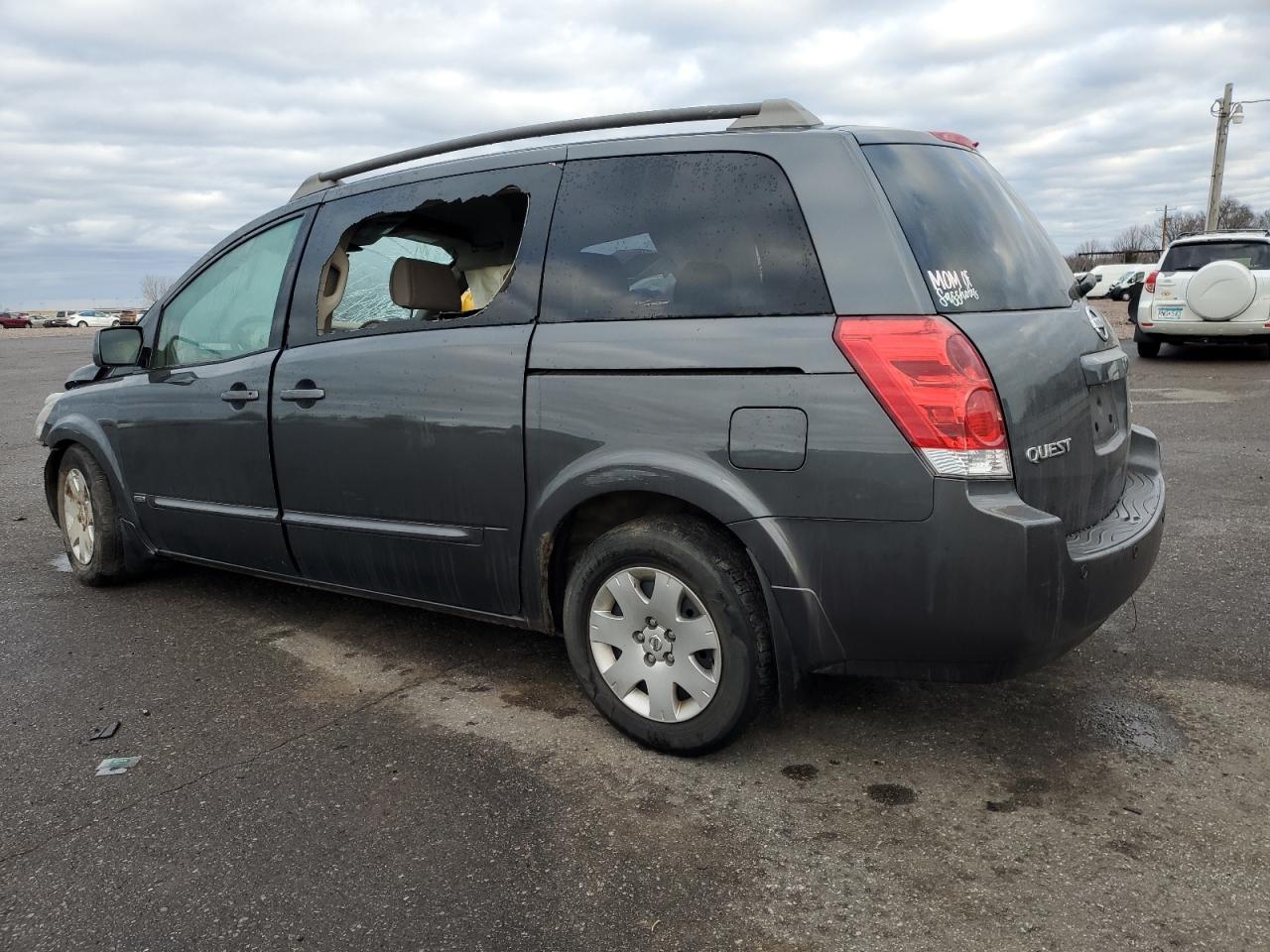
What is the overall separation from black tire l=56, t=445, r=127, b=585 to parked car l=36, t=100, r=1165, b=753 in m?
1.34

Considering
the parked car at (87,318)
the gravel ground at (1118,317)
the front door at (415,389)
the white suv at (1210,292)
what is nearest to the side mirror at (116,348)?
the front door at (415,389)

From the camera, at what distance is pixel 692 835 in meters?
2.72

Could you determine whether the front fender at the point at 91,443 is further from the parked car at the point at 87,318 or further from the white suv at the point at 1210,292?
the parked car at the point at 87,318

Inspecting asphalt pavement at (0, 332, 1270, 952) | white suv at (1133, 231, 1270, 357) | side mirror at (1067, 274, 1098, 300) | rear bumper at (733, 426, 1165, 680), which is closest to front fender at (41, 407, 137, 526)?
asphalt pavement at (0, 332, 1270, 952)

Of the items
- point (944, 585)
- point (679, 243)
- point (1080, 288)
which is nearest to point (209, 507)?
point (679, 243)

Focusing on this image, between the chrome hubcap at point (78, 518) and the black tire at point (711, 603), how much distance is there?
10.4 ft

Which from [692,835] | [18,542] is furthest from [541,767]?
[18,542]

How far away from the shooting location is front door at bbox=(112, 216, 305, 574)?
4156 millimetres

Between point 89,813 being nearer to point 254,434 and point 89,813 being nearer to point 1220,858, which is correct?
point 254,434

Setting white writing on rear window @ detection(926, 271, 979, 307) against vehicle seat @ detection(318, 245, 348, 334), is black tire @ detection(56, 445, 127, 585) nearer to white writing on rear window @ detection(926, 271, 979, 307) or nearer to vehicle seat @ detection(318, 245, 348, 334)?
vehicle seat @ detection(318, 245, 348, 334)

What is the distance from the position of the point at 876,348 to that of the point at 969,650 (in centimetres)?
82

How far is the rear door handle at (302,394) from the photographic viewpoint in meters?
3.83

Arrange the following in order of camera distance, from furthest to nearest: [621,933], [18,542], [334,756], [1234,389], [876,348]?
1. [1234,389]
2. [18,542]
3. [334,756]
4. [876,348]
5. [621,933]

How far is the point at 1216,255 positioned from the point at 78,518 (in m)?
14.1
